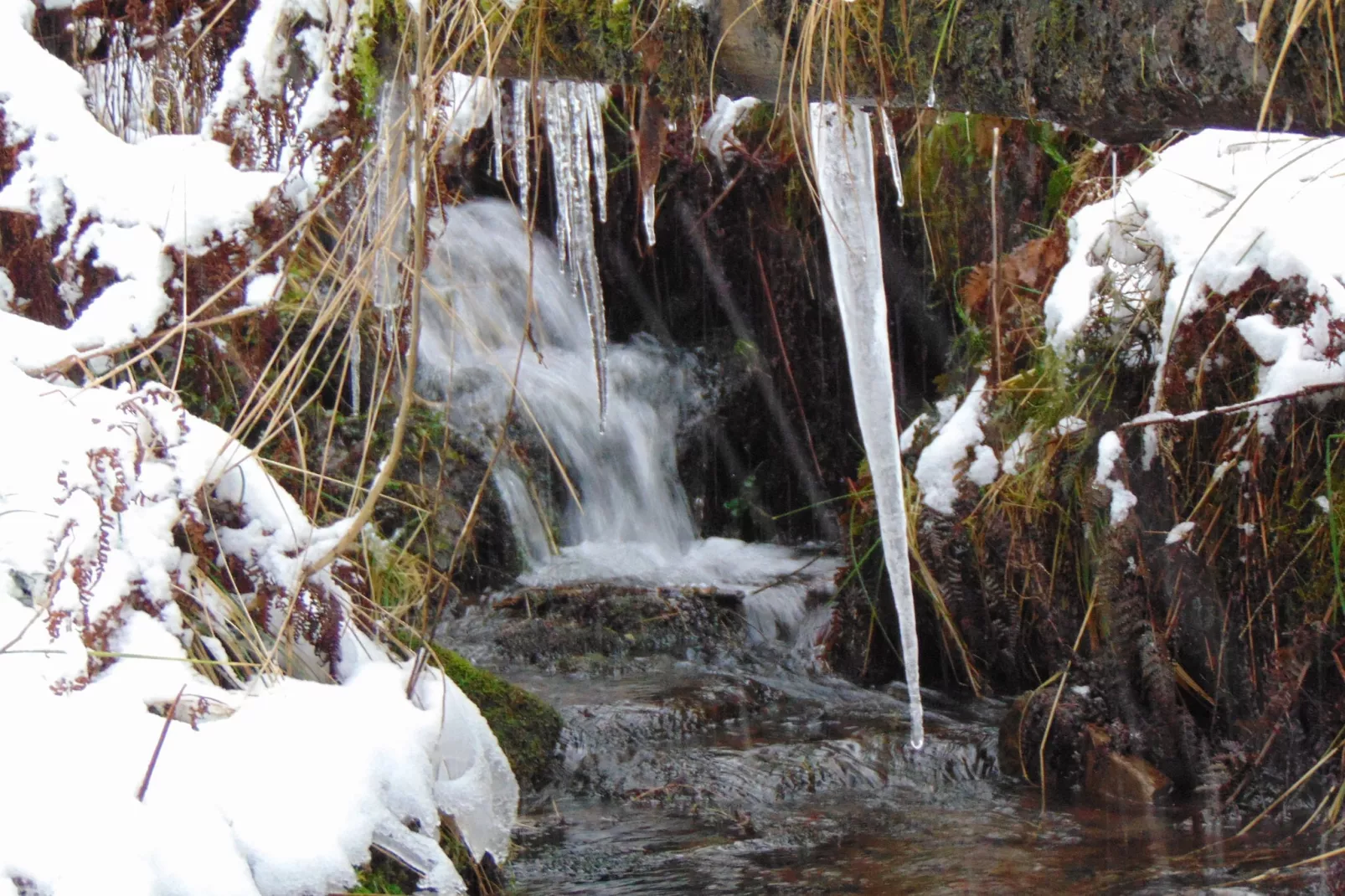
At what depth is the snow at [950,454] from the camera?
4.51 m

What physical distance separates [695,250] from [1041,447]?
3849mm

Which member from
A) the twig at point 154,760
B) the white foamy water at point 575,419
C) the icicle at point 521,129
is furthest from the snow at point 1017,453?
the twig at point 154,760

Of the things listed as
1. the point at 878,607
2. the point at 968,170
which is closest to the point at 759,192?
the point at 968,170

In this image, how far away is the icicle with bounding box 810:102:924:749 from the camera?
107 inches

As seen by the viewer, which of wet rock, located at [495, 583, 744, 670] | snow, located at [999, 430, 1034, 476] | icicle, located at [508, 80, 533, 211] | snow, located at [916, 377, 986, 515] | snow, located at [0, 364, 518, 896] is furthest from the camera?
wet rock, located at [495, 583, 744, 670]

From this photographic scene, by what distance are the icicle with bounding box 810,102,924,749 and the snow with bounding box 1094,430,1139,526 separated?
83 centimetres

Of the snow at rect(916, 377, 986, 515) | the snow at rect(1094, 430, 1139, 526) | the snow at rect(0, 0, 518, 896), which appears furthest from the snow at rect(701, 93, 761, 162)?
the snow at rect(0, 0, 518, 896)

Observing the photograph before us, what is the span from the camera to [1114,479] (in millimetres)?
3721

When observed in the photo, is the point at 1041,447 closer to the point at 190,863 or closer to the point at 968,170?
the point at 968,170

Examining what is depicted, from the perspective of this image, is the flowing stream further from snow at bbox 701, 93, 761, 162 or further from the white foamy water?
snow at bbox 701, 93, 761, 162

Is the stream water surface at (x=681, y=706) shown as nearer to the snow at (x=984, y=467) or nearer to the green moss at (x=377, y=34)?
the green moss at (x=377, y=34)

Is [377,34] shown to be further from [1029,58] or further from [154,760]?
[154,760]

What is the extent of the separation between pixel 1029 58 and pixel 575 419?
539 centimetres

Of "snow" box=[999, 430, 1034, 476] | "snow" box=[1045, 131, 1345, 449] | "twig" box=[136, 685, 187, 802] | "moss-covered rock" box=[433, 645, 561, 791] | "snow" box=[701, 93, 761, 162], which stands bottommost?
"moss-covered rock" box=[433, 645, 561, 791]
